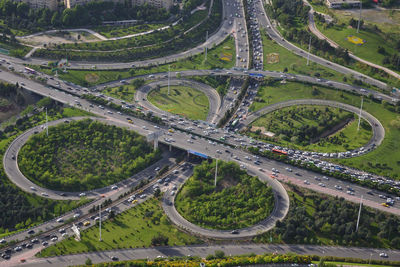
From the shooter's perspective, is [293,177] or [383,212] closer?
[383,212]

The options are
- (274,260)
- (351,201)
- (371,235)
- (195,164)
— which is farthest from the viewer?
(195,164)

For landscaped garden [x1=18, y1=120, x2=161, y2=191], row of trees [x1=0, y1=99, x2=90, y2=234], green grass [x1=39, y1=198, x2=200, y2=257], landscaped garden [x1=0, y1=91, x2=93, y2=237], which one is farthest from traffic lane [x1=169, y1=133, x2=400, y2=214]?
row of trees [x1=0, y1=99, x2=90, y2=234]

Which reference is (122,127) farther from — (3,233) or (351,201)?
(351,201)

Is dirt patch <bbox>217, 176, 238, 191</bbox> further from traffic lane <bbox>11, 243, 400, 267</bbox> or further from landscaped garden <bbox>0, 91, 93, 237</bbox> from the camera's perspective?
landscaped garden <bbox>0, 91, 93, 237</bbox>

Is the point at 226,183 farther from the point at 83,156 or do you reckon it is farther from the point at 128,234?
the point at 83,156

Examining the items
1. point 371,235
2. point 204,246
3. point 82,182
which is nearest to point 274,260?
point 204,246

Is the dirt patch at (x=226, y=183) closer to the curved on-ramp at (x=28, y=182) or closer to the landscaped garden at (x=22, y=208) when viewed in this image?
the curved on-ramp at (x=28, y=182)

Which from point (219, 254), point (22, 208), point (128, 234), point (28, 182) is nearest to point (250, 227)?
point (219, 254)
